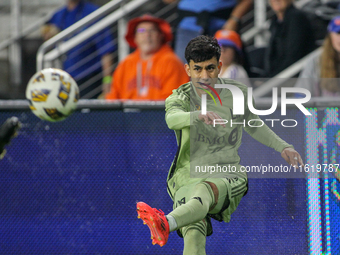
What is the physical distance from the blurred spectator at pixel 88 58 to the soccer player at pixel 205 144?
3548 mm

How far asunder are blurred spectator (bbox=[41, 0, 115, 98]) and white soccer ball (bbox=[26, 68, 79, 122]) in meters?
3.05

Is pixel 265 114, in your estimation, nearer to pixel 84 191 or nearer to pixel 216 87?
pixel 216 87

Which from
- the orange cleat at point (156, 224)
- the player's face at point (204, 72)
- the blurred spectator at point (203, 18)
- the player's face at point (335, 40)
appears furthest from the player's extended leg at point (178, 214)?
the blurred spectator at point (203, 18)

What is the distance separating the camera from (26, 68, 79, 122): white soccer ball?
11.7ft

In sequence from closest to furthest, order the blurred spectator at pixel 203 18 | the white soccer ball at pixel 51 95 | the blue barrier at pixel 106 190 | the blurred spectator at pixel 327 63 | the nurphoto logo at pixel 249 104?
the nurphoto logo at pixel 249 104, the white soccer ball at pixel 51 95, the blue barrier at pixel 106 190, the blurred spectator at pixel 327 63, the blurred spectator at pixel 203 18

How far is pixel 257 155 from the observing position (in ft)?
12.2

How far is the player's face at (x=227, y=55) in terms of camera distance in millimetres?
5427

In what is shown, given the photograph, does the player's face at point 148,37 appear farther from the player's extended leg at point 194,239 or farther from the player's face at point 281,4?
the player's extended leg at point 194,239

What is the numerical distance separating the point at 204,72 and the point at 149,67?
7.91ft

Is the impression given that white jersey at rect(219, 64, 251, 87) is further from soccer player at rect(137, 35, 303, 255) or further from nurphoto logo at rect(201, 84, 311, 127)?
soccer player at rect(137, 35, 303, 255)

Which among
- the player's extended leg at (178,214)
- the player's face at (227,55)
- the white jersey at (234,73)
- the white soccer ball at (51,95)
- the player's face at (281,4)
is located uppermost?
the player's face at (281,4)

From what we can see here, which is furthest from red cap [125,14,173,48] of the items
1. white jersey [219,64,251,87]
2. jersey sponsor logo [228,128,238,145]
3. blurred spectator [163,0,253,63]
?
jersey sponsor logo [228,128,238,145]

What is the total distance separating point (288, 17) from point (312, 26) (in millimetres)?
536

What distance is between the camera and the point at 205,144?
3.27 m
